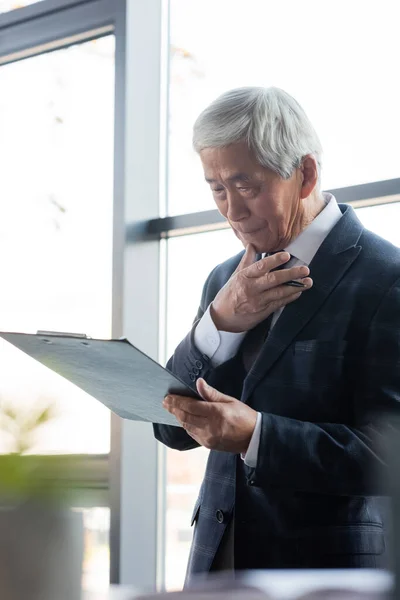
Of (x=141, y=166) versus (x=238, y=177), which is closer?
(x=238, y=177)

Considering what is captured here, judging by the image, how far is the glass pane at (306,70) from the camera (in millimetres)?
2580

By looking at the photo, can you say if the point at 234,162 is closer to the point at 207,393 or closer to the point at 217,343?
the point at 217,343

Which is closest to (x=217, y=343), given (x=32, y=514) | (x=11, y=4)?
(x=32, y=514)

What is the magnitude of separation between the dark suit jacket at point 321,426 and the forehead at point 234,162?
0.74ft

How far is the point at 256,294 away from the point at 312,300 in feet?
0.37

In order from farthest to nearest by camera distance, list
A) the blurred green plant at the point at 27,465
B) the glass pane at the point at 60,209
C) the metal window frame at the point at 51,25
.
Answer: the metal window frame at the point at 51,25
the glass pane at the point at 60,209
the blurred green plant at the point at 27,465

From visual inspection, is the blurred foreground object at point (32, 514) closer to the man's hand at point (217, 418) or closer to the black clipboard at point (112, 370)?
the black clipboard at point (112, 370)

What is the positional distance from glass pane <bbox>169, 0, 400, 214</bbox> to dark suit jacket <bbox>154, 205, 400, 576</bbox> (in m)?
0.92

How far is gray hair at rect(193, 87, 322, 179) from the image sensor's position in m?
1.78

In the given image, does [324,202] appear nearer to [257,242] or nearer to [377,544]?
[257,242]

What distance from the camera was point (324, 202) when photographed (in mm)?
1902

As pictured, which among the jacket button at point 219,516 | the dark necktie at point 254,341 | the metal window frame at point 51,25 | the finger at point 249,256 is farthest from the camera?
the metal window frame at point 51,25

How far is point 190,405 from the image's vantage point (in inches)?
61.1

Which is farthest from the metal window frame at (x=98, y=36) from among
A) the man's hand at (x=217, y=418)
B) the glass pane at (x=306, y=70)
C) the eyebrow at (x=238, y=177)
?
the eyebrow at (x=238, y=177)
